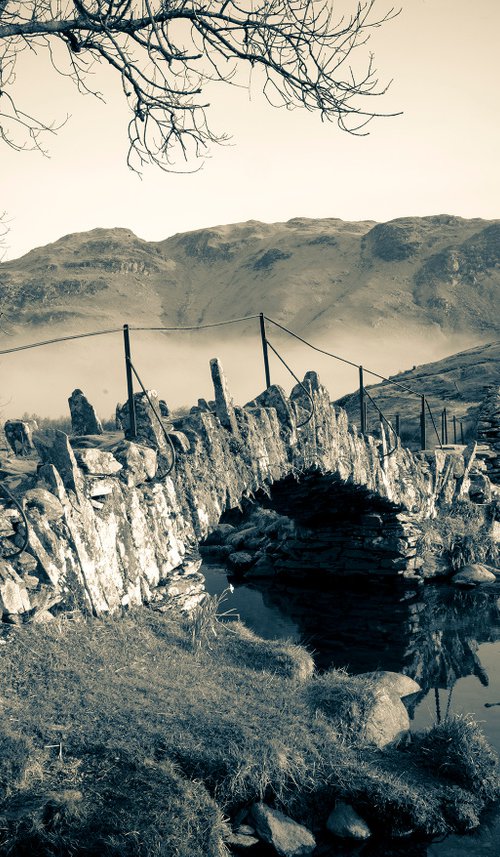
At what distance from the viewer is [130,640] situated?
307 inches

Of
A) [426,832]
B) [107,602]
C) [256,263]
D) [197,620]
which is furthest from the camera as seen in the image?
[256,263]

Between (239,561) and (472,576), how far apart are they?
4438 mm

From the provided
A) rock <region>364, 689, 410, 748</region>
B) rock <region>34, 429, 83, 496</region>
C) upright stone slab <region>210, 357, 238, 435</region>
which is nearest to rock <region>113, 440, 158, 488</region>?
rock <region>34, 429, 83, 496</region>

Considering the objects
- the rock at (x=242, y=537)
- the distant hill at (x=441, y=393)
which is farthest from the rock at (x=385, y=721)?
the distant hill at (x=441, y=393)

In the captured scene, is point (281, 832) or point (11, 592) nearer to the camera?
point (281, 832)

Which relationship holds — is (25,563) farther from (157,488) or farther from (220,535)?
(220,535)

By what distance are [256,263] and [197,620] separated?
70790 millimetres

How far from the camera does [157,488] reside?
27.6 ft

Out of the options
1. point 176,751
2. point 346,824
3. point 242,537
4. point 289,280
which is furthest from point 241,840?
point 289,280

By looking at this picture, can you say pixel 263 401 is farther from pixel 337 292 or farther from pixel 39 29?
pixel 337 292

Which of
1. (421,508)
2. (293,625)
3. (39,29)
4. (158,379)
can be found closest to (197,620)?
(293,625)

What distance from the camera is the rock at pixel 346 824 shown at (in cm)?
670

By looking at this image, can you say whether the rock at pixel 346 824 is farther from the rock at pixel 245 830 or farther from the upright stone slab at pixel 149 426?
the upright stone slab at pixel 149 426

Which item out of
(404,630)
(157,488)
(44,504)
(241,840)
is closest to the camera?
(241,840)
